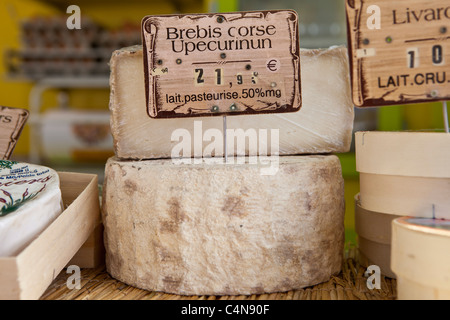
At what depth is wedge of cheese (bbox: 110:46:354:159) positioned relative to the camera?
1097mm

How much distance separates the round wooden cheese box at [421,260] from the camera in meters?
0.71

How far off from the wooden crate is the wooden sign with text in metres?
0.14

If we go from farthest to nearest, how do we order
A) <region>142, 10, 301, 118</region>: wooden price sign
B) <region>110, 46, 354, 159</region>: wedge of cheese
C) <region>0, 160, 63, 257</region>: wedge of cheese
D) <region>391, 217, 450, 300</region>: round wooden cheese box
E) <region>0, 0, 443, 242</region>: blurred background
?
<region>0, 0, 443, 242</region>: blurred background
<region>110, 46, 354, 159</region>: wedge of cheese
<region>142, 10, 301, 118</region>: wooden price sign
<region>0, 160, 63, 257</region>: wedge of cheese
<region>391, 217, 450, 300</region>: round wooden cheese box

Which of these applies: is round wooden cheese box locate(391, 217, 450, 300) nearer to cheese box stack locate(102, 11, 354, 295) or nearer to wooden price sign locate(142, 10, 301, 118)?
cheese box stack locate(102, 11, 354, 295)

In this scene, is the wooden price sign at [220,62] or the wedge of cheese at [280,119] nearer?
the wooden price sign at [220,62]

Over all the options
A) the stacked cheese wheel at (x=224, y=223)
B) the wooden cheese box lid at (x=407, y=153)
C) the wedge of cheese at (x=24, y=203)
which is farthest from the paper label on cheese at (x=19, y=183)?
the wooden cheese box lid at (x=407, y=153)

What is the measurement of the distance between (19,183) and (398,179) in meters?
0.78

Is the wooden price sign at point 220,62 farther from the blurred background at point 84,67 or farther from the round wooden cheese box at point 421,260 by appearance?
the blurred background at point 84,67

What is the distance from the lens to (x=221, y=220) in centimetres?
92

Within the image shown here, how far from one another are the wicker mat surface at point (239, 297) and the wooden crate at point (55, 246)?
70 millimetres

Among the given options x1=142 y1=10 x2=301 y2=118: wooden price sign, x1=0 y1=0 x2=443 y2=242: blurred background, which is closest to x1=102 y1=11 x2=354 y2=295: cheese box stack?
x1=142 y1=10 x2=301 y2=118: wooden price sign

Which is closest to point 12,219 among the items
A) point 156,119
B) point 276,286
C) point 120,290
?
point 120,290

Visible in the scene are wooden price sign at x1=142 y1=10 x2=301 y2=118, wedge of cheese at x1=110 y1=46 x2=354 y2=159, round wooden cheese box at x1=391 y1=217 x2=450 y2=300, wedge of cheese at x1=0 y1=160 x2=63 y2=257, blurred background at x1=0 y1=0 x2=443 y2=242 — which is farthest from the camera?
blurred background at x1=0 y1=0 x2=443 y2=242
